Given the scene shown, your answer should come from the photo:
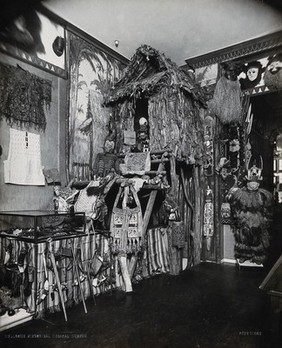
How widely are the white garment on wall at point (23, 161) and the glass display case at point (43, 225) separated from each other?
2.23 feet

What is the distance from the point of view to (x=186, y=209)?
302 inches

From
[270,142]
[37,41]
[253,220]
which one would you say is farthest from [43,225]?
[270,142]

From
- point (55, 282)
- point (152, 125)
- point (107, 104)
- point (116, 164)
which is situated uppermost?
point (107, 104)

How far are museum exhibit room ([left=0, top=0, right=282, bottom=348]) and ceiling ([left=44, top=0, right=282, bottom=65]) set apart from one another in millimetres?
41

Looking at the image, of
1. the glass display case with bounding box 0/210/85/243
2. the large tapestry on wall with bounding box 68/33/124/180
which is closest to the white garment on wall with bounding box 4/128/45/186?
the glass display case with bounding box 0/210/85/243

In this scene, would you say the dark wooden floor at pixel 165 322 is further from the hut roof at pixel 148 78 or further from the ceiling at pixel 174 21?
the hut roof at pixel 148 78

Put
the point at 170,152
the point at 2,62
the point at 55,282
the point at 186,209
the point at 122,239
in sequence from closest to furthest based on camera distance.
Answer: the point at 55,282 → the point at 2,62 → the point at 122,239 → the point at 170,152 → the point at 186,209

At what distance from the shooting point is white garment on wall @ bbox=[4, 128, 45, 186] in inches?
199

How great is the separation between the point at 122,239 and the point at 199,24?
4.17 m

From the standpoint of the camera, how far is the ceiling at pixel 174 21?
3.72 meters

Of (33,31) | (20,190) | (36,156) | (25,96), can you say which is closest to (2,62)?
(25,96)

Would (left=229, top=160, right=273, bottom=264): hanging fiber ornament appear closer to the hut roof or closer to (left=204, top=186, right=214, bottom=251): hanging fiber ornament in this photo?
(left=204, top=186, right=214, bottom=251): hanging fiber ornament

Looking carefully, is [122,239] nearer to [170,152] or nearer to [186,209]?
[170,152]

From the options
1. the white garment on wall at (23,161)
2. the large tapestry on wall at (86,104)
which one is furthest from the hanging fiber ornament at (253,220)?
the white garment on wall at (23,161)
